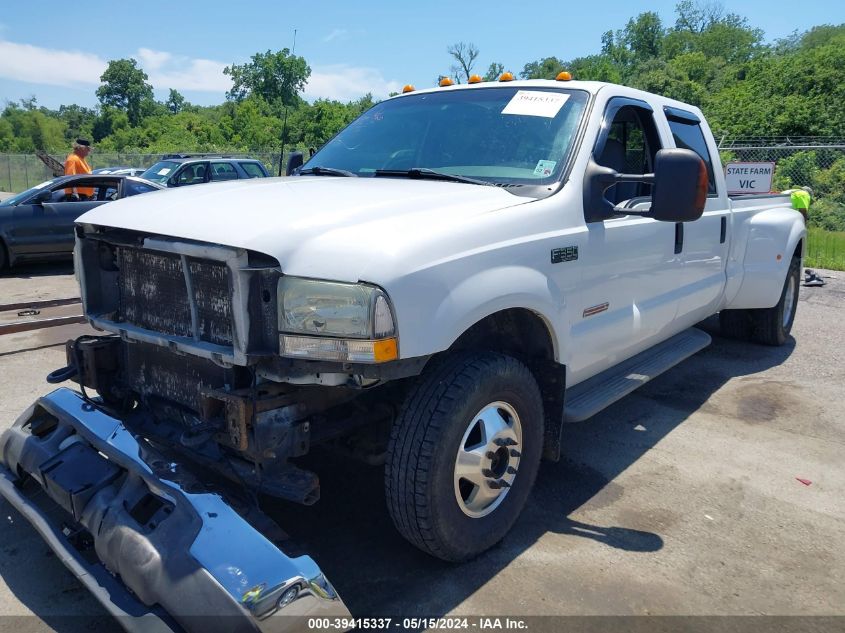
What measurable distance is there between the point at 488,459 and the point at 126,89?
321 ft

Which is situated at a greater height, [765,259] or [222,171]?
[222,171]

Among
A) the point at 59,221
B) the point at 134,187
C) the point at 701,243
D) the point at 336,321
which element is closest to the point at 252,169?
the point at 134,187

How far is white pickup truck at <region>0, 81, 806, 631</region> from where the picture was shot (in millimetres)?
2398

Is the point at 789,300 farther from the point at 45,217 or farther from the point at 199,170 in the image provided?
the point at 199,170

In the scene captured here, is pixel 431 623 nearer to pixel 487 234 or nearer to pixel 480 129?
pixel 487 234

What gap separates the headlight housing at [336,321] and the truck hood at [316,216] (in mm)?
50

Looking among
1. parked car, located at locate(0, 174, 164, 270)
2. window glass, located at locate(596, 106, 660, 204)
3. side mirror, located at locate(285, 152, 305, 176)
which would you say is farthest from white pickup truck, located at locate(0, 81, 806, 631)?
parked car, located at locate(0, 174, 164, 270)

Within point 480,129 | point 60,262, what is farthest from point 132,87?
point 480,129

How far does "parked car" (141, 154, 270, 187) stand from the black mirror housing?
12.3 meters

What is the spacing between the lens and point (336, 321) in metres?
2.41

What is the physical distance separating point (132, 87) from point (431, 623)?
98052 mm

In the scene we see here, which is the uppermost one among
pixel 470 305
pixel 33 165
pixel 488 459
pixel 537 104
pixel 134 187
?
pixel 33 165

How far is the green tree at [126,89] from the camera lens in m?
87.6

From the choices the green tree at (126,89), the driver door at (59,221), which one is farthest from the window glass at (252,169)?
the green tree at (126,89)
